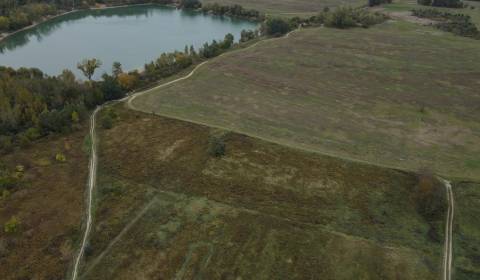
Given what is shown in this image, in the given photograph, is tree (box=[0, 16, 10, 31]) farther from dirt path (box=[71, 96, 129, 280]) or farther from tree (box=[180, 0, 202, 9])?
dirt path (box=[71, 96, 129, 280])

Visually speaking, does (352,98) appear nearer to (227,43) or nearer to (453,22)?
(227,43)

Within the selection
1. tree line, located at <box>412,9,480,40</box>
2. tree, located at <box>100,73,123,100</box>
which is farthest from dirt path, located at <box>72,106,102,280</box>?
tree line, located at <box>412,9,480,40</box>

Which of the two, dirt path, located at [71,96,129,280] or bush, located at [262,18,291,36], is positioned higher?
bush, located at [262,18,291,36]

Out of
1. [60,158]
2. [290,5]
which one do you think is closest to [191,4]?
[290,5]

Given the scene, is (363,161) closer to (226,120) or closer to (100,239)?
(226,120)

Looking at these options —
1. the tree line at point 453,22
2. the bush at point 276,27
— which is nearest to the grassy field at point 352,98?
the tree line at point 453,22

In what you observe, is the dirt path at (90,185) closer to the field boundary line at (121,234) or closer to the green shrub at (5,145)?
the field boundary line at (121,234)

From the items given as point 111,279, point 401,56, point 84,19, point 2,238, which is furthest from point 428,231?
point 84,19
